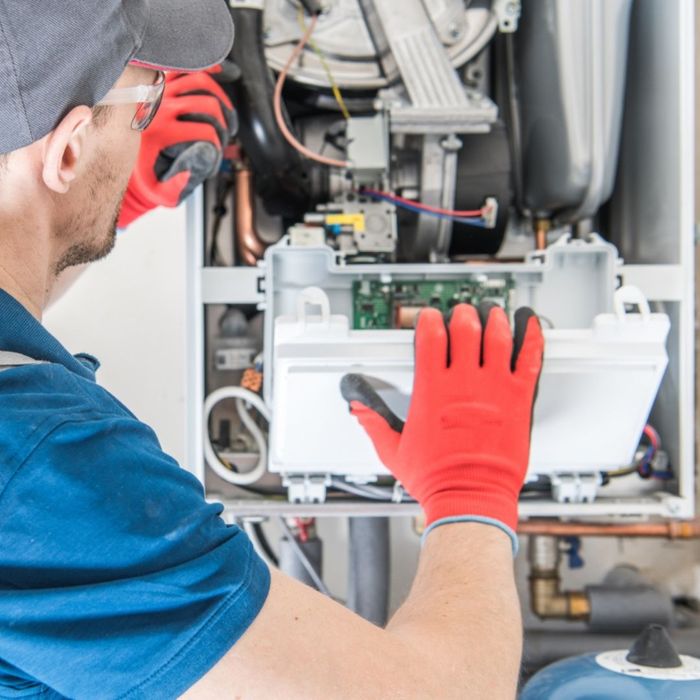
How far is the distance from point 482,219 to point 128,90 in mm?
741

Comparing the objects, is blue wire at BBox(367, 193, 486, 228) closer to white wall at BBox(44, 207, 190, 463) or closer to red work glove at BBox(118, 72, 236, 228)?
red work glove at BBox(118, 72, 236, 228)

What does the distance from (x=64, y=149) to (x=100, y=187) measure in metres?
0.08

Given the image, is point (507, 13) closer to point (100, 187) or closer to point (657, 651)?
point (100, 187)

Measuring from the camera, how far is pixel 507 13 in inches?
49.8

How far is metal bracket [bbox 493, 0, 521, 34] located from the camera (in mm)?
1264

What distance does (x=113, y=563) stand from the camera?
1.89 feet

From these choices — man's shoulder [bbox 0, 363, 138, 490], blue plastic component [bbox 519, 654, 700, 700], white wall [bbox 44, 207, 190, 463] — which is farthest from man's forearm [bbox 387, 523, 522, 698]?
white wall [bbox 44, 207, 190, 463]

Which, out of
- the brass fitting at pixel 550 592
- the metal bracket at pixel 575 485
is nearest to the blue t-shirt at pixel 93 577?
the metal bracket at pixel 575 485

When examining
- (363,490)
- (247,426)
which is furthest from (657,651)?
(247,426)

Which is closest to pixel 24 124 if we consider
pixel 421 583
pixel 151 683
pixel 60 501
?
pixel 60 501

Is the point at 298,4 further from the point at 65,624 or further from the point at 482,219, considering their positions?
the point at 65,624

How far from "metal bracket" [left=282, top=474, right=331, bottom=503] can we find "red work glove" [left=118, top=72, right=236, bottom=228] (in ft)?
1.67

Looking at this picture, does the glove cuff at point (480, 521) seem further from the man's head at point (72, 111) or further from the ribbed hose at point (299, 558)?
the ribbed hose at point (299, 558)

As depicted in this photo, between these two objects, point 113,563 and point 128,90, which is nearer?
point 113,563
